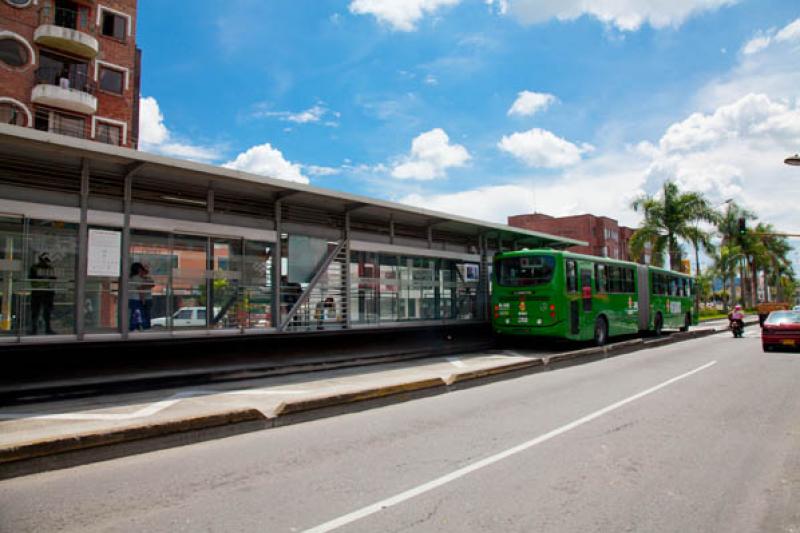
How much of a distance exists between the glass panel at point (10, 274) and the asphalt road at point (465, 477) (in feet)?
17.9

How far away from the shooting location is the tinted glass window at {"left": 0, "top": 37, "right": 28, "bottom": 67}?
88.9ft

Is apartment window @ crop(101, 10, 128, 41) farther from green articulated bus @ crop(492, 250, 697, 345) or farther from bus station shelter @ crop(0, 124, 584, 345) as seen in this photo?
green articulated bus @ crop(492, 250, 697, 345)

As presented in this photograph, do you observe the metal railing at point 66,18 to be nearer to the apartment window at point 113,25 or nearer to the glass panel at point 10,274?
the apartment window at point 113,25

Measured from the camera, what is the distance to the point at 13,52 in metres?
27.3

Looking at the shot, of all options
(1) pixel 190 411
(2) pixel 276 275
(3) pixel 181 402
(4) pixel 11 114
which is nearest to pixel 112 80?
(4) pixel 11 114

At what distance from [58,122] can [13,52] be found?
380 cm

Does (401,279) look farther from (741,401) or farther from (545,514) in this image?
(545,514)

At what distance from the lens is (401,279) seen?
57.3 ft

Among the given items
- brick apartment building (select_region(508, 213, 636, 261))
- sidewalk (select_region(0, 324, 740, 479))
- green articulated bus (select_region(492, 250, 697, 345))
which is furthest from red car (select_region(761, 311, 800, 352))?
brick apartment building (select_region(508, 213, 636, 261))

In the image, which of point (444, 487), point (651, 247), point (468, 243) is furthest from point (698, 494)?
point (651, 247)

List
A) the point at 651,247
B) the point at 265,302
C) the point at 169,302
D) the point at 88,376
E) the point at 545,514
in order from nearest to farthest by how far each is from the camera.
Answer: the point at 545,514
the point at 88,376
the point at 169,302
the point at 265,302
the point at 651,247

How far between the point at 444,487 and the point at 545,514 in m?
0.96

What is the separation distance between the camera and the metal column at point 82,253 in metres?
10.4

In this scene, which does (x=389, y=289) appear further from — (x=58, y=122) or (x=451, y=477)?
(x=58, y=122)
